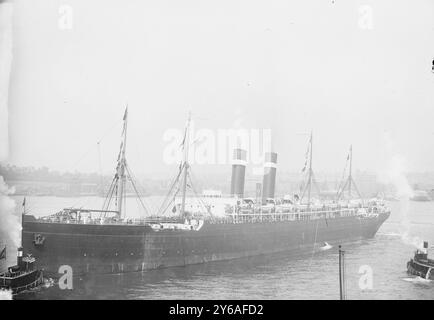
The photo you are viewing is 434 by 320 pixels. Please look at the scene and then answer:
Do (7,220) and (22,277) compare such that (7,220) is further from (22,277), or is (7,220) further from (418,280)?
(418,280)

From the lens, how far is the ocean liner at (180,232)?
23.1 m

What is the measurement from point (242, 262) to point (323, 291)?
7961mm

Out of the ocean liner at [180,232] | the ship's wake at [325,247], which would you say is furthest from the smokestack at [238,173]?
the ship's wake at [325,247]

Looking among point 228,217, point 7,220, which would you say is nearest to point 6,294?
point 228,217

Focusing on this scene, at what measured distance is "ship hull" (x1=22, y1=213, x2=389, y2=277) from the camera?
75.8 feet

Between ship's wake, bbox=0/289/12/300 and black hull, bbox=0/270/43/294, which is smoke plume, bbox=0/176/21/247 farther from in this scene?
ship's wake, bbox=0/289/12/300

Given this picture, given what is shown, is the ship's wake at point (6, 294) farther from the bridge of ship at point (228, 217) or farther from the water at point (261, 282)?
the bridge of ship at point (228, 217)

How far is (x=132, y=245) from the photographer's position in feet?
79.5

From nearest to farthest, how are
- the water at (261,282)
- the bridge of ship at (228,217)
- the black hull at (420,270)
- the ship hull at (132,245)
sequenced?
the water at (261,282) → the ship hull at (132,245) → the bridge of ship at (228,217) → the black hull at (420,270)

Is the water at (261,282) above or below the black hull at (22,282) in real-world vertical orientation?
below

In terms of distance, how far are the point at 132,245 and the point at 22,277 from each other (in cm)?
551

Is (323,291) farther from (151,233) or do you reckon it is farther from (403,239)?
(403,239)
